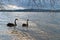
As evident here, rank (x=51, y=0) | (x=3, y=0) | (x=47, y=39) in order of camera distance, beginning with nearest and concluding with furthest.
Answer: (x=51, y=0) → (x=3, y=0) → (x=47, y=39)

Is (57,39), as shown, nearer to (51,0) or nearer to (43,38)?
(43,38)

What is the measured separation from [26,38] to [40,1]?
15.6m

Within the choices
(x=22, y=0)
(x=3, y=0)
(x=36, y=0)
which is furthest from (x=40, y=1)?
(x=3, y=0)

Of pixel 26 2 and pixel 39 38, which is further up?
pixel 26 2

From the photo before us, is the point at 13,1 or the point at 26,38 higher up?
the point at 13,1

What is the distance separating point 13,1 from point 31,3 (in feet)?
1.14

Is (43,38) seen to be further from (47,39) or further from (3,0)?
(3,0)

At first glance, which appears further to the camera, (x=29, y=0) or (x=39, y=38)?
(x=39, y=38)

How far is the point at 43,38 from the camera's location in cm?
1856

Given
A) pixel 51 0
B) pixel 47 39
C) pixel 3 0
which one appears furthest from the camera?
pixel 47 39

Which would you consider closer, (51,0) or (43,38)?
(51,0)

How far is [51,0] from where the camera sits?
3.38 m

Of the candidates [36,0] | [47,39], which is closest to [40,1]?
[36,0]

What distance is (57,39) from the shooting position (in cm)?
1823
